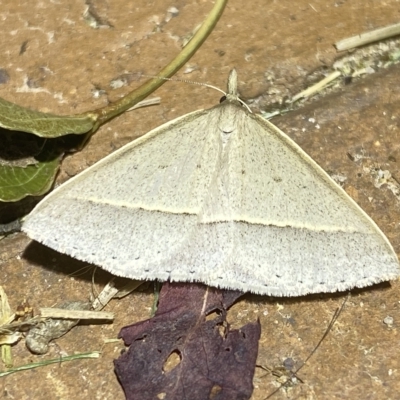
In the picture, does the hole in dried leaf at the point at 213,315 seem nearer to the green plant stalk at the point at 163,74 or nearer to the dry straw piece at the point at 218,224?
the dry straw piece at the point at 218,224

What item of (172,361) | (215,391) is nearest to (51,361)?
(172,361)

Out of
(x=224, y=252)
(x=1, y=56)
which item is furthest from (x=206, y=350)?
(x=1, y=56)

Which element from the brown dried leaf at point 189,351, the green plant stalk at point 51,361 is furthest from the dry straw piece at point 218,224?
the green plant stalk at point 51,361

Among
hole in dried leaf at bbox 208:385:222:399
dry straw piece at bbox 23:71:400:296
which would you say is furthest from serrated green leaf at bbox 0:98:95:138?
A: hole in dried leaf at bbox 208:385:222:399

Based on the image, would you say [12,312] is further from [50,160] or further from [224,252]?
[224,252]

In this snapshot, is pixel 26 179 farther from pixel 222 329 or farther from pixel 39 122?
pixel 222 329
